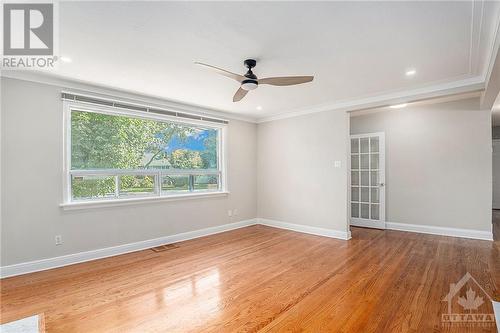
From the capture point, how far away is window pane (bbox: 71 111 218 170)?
3719mm

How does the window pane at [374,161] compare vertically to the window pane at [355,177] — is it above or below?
above

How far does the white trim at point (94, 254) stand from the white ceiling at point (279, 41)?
250 centimetres

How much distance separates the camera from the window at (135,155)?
3.68 m

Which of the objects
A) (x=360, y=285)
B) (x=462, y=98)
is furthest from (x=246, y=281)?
(x=462, y=98)

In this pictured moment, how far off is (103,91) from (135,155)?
109cm

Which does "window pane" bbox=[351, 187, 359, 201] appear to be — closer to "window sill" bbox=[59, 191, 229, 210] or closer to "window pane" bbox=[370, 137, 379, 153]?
"window pane" bbox=[370, 137, 379, 153]

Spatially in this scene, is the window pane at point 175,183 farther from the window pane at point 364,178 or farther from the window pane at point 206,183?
the window pane at point 364,178

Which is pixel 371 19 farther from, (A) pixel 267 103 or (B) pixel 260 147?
(B) pixel 260 147

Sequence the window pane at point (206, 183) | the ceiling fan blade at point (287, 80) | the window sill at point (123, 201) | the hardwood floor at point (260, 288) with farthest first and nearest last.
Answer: the window pane at point (206, 183) → the window sill at point (123, 201) → the ceiling fan blade at point (287, 80) → the hardwood floor at point (260, 288)

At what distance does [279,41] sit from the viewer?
2.47 metres

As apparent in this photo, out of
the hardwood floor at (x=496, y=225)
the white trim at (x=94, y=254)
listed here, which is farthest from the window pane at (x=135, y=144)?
the hardwood floor at (x=496, y=225)

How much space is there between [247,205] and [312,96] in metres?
2.94

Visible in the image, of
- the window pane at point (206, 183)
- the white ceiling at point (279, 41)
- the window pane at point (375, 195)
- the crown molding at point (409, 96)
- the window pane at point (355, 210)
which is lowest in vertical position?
the window pane at point (355, 210)

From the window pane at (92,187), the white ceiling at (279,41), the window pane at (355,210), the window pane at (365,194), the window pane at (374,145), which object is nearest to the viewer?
the white ceiling at (279,41)
